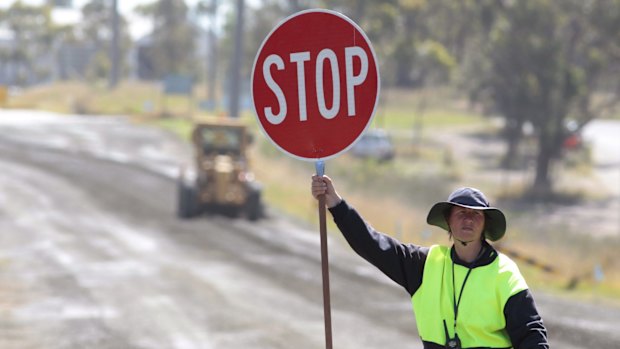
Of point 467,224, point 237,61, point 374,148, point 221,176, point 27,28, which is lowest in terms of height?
point 374,148

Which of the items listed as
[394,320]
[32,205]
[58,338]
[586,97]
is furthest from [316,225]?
[586,97]

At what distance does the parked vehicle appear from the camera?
24031 millimetres

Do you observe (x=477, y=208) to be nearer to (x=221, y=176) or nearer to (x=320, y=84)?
(x=320, y=84)

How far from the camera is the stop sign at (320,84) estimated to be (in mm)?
4996

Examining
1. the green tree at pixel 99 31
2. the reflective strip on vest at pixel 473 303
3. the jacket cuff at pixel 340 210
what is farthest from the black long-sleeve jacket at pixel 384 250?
the green tree at pixel 99 31

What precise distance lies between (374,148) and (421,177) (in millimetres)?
5469

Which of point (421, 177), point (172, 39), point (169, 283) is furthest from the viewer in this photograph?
point (172, 39)

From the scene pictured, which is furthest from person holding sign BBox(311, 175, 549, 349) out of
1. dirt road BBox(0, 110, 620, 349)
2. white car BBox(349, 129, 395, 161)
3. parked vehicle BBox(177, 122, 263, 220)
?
white car BBox(349, 129, 395, 161)

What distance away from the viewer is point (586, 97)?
38.2m

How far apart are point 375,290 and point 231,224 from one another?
7912 millimetres

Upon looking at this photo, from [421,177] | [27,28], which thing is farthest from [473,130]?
[27,28]

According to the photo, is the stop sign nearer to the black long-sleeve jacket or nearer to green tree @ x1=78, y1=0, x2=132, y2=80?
the black long-sleeve jacket

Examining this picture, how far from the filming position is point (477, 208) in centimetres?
462

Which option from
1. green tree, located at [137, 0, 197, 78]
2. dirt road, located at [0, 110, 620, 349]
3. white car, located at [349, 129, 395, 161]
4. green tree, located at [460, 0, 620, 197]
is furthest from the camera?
green tree, located at [137, 0, 197, 78]
